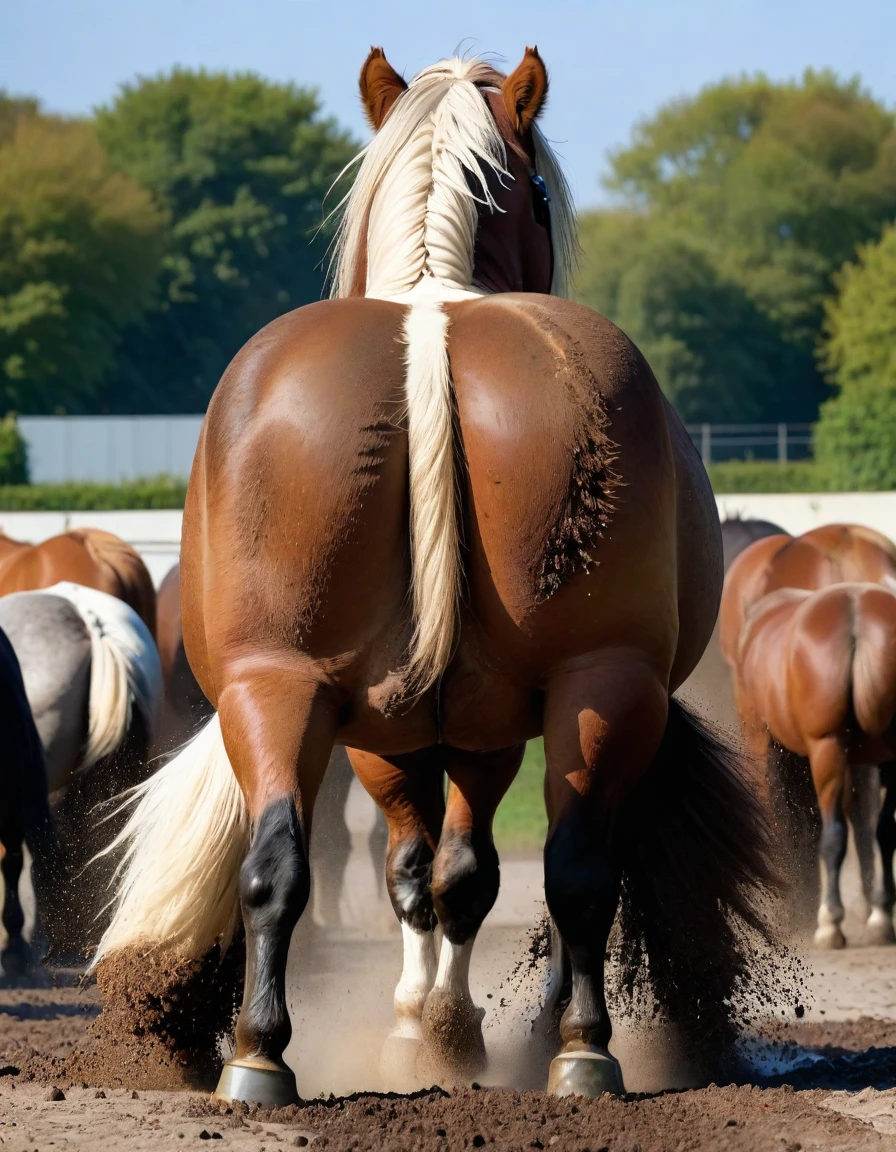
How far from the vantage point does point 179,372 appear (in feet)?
190

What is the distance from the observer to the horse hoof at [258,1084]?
10.4 ft

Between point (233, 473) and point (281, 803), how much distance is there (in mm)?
722

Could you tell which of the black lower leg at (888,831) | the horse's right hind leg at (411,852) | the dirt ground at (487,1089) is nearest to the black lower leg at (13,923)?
the dirt ground at (487,1089)

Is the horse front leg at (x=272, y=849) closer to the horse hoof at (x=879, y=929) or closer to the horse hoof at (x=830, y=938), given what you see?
the horse hoof at (x=830, y=938)

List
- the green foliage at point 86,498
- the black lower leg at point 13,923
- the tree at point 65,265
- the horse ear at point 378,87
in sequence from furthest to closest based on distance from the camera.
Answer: the tree at point 65,265 < the green foliage at point 86,498 < the black lower leg at point 13,923 < the horse ear at point 378,87

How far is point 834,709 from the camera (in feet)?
25.9

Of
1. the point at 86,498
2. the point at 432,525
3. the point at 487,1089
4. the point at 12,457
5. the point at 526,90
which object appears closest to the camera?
the point at 432,525

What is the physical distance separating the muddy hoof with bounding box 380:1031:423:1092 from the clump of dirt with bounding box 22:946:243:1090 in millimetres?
655

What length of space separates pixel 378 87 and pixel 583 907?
2260 millimetres

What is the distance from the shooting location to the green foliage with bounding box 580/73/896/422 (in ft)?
194

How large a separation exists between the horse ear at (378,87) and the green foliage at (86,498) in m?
29.3

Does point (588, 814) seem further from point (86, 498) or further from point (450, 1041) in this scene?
point (86, 498)

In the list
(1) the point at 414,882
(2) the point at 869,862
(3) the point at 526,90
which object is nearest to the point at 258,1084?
(1) the point at 414,882

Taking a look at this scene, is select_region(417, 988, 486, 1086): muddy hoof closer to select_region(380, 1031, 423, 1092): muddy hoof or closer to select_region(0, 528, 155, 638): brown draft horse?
select_region(380, 1031, 423, 1092): muddy hoof
